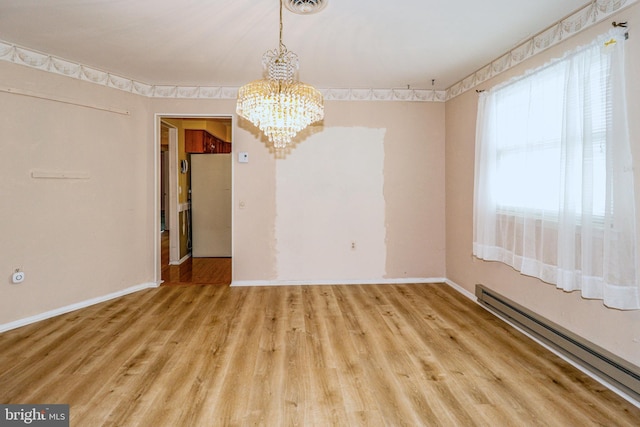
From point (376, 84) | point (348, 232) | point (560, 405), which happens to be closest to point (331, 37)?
point (376, 84)

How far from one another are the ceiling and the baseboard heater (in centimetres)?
239

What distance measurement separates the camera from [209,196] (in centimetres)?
588

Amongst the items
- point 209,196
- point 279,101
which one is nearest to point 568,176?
point 279,101

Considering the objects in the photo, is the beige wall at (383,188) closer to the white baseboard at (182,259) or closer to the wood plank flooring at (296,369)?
the wood plank flooring at (296,369)

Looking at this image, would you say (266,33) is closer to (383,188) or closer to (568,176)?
(383,188)

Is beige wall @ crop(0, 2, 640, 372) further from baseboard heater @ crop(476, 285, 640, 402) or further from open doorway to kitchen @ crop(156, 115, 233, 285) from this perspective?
open doorway to kitchen @ crop(156, 115, 233, 285)

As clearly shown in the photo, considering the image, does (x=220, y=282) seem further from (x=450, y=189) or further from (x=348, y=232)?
(x=450, y=189)

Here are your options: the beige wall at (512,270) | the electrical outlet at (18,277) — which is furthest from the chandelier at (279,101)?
the electrical outlet at (18,277)

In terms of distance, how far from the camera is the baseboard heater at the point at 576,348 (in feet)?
6.30

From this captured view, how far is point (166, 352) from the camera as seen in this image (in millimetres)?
2496

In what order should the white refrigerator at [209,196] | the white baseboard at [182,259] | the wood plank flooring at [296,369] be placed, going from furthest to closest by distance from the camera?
the white refrigerator at [209,196]
the white baseboard at [182,259]
the wood plank flooring at [296,369]

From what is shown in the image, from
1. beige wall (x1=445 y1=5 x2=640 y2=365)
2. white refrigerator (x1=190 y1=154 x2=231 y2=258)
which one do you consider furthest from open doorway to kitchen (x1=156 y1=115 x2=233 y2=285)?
beige wall (x1=445 y1=5 x2=640 y2=365)

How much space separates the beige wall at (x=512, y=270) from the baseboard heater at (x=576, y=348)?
9 centimetres

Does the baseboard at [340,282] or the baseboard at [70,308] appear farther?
the baseboard at [340,282]
